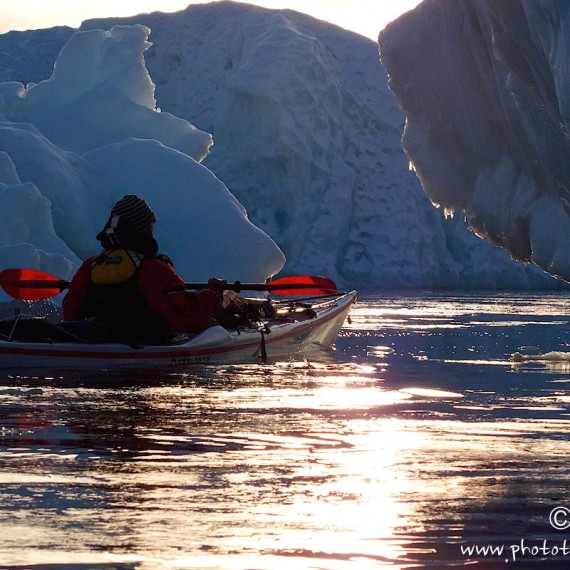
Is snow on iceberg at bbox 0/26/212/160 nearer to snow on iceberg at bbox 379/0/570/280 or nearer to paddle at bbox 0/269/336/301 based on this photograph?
→ snow on iceberg at bbox 379/0/570/280

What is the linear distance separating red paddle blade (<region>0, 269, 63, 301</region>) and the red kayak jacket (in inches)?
65.5

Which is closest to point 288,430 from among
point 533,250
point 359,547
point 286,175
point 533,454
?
point 533,454

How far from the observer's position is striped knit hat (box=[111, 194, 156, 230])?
32.2 feet

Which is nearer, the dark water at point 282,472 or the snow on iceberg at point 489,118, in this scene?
the dark water at point 282,472

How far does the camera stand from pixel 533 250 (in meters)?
13.0

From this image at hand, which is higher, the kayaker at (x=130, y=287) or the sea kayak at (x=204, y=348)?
the kayaker at (x=130, y=287)

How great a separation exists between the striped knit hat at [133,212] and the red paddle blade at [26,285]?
2.33 metres

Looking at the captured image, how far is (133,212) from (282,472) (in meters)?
5.35

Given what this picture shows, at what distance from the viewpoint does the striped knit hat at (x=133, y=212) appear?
9.83 metres

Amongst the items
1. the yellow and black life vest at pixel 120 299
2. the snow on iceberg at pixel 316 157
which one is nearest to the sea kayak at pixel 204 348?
the yellow and black life vest at pixel 120 299

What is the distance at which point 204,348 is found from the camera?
11.2 m
